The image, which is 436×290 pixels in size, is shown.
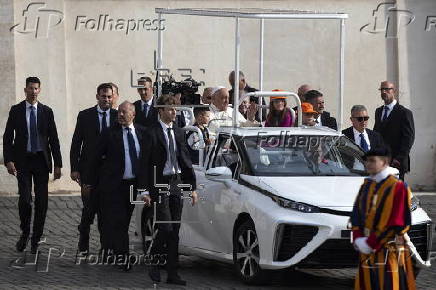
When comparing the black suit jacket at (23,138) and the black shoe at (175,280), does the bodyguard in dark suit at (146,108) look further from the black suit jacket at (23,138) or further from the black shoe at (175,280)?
the black shoe at (175,280)

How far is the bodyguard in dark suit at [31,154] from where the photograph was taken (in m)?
15.8

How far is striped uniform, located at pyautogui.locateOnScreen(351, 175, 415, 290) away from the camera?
10.1 m

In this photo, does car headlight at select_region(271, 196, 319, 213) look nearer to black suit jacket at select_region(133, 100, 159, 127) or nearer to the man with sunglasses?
the man with sunglasses

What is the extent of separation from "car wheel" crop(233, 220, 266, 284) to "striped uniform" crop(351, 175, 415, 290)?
8.72 ft

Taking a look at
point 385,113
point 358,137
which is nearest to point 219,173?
point 358,137

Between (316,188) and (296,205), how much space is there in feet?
1.41

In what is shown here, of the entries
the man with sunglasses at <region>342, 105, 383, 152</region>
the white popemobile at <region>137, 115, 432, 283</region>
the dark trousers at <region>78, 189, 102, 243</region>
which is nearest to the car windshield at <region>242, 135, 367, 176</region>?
the white popemobile at <region>137, 115, 432, 283</region>

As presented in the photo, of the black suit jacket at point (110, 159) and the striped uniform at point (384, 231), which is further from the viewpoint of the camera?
the black suit jacket at point (110, 159)

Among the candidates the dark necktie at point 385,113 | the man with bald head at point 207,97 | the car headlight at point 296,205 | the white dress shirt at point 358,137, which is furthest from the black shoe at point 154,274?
the dark necktie at point 385,113

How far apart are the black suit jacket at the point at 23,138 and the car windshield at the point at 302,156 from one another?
3000 millimetres

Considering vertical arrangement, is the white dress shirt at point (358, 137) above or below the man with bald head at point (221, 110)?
below

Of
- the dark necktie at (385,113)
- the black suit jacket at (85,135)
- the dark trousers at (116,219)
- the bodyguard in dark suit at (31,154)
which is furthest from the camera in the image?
the dark necktie at (385,113)

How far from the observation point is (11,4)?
860 inches

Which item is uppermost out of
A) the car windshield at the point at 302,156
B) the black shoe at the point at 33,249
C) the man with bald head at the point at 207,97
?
the man with bald head at the point at 207,97
